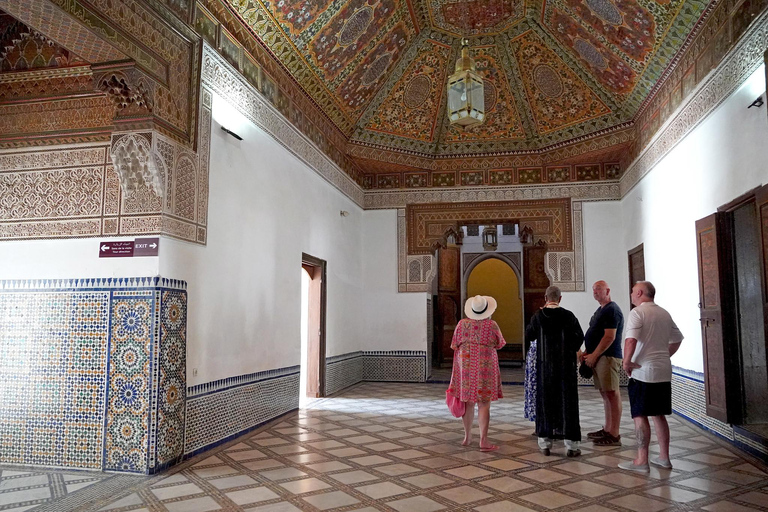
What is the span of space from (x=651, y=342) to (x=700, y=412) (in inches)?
74.3

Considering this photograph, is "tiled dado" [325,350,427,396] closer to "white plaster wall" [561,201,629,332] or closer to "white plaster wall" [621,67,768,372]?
"white plaster wall" [561,201,629,332]

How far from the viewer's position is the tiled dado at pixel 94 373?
3.54m

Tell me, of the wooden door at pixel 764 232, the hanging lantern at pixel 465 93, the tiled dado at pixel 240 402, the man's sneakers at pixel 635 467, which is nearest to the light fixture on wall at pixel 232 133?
the hanging lantern at pixel 465 93

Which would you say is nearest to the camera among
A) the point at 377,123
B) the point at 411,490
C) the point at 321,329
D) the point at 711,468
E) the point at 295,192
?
the point at 411,490

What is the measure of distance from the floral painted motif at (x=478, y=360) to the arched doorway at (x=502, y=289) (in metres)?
7.76

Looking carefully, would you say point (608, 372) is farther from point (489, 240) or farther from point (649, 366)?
point (489, 240)

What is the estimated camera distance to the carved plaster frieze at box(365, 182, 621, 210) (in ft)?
26.2

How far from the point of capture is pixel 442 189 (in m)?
8.40

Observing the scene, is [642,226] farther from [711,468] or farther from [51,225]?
[51,225]

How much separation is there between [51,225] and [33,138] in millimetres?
659

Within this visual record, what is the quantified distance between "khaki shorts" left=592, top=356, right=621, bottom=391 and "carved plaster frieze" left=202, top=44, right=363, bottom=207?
3.37 metres

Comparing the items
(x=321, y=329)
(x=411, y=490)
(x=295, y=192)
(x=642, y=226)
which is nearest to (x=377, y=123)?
(x=295, y=192)

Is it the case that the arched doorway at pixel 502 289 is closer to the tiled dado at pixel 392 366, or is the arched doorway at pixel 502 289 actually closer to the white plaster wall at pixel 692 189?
the tiled dado at pixel 392 366

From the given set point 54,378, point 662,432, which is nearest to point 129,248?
point 54,378
